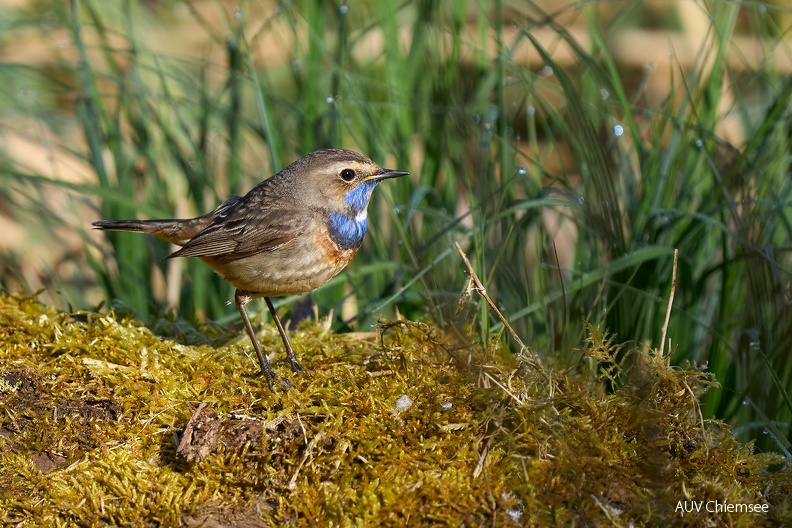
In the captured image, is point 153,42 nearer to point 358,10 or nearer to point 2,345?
point 358,10

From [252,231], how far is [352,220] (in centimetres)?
50

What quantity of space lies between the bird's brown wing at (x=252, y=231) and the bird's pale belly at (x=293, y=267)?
0.18 ft

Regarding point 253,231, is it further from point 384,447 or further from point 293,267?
point 384,447

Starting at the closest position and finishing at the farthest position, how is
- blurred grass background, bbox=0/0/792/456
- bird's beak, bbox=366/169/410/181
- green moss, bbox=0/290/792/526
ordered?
green moss, bbox=0/290/792/526 → blurred grass background, bbox=0/0/792/456 → bird's beak, bbox=366/169/410/181

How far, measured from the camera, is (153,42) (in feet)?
29.6

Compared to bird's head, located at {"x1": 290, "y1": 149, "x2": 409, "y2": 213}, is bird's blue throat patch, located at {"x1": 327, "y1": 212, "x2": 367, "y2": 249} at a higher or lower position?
lower

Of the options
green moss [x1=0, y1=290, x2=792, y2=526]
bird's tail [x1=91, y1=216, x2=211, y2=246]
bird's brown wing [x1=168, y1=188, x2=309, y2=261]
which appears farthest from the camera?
bird's tail [x1=91, y1=216, x2=211, y2=246]

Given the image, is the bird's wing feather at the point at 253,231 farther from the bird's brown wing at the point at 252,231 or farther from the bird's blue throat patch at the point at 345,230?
the bird's blue throat patch at the point at 345,230

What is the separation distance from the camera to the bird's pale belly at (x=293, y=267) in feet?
13.1

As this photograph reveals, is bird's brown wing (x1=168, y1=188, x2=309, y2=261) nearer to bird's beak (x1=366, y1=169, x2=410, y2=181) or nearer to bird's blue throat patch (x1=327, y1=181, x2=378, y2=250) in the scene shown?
bird's blue throat patch (x1=327, y1=181, x2=378, y2=250)

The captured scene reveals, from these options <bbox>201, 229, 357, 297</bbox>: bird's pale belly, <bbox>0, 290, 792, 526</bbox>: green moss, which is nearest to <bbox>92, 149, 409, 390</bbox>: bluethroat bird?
<bbox>201, 229, 357, 297</bbox>: bird's pale belly

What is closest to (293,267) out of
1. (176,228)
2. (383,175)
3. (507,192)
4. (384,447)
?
(383,175)

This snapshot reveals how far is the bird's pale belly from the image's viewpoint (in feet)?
13.1

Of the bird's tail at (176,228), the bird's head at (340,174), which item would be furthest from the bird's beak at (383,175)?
the bird's tail at (176,228)
